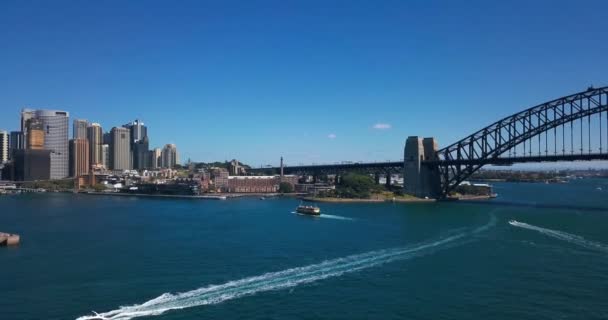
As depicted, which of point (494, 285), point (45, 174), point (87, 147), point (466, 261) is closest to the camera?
point (494, 285)

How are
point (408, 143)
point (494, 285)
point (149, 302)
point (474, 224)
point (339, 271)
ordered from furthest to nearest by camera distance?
point (408, 143)
point (474, 224)
point (339, 271)
point (494, 285)
point (149, 302)

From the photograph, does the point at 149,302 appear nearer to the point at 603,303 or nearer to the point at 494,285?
the point at 494,285

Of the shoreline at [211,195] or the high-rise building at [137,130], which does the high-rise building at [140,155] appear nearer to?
the high-rise building at [137,130]

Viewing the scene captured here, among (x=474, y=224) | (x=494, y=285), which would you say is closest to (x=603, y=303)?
(x=494, y=285)

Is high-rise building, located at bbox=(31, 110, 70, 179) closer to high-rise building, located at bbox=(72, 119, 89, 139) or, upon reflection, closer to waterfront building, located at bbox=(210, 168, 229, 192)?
high-rise building, located at bbox=(72, 119, 89, 139)

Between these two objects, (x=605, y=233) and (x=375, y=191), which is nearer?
(x=605, y=233)

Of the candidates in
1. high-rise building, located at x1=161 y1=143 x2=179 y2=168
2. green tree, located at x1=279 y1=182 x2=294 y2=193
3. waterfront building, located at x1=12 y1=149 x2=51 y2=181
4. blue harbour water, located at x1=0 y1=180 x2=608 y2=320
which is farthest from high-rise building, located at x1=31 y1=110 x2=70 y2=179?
blue harbour water, located at x1=0 y1=180 x2=608 y2=320

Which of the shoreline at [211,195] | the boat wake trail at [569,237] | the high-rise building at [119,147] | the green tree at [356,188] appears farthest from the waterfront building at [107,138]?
the boat wake trail at [569,237]
